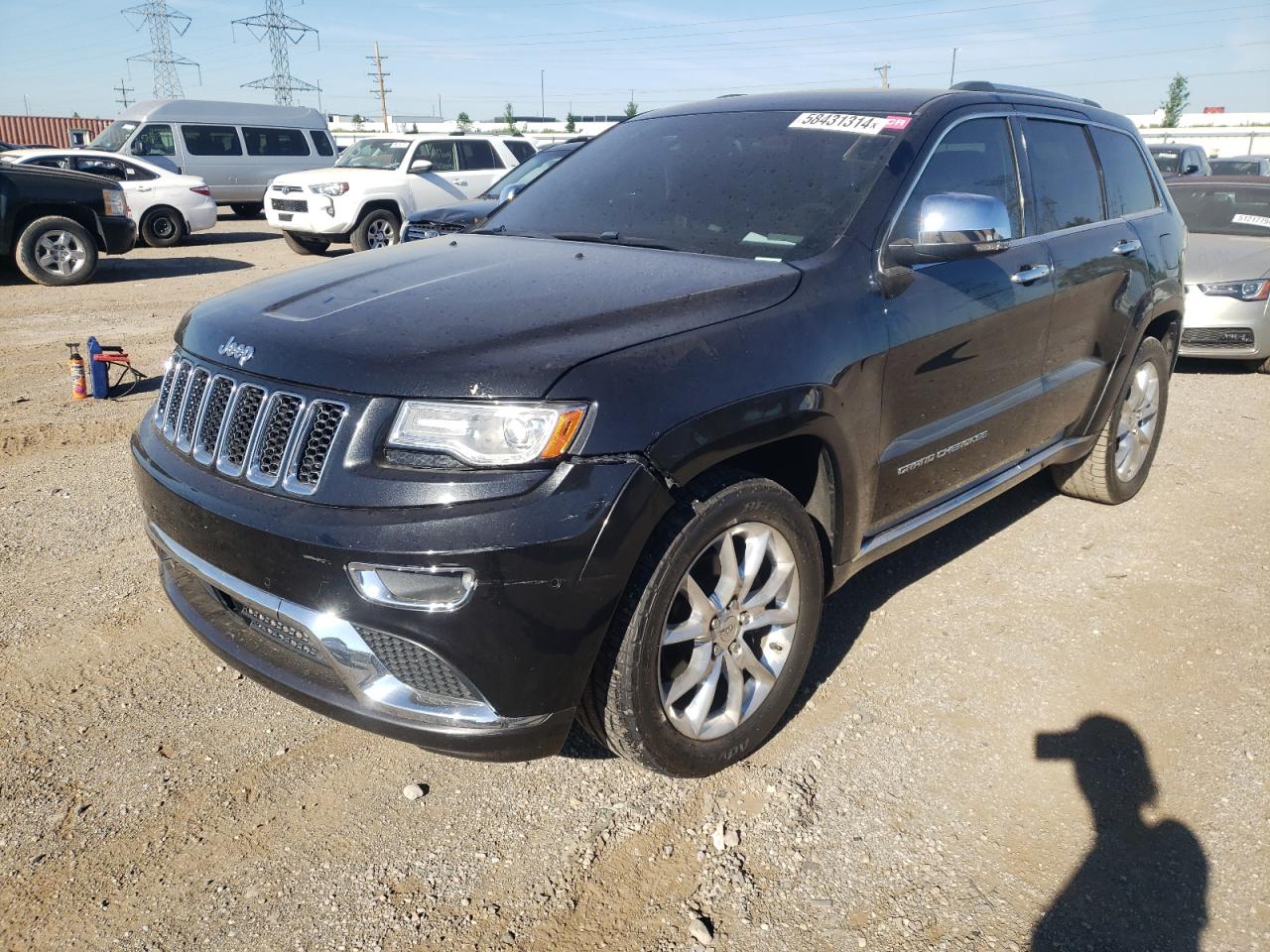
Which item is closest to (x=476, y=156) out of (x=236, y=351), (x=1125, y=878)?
(x=236, y=351)

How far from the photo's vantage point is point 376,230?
1478 centimetres

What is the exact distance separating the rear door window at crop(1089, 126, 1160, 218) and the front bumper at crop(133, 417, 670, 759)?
3.40 m

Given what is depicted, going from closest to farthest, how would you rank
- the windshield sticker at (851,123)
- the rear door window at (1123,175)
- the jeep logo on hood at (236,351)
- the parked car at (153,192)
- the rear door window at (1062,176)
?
the jeep logo on hood at (236,351)
the windshield sticker at (851,123)
the rear door window at (1062,176)
the rear door window at (1123,175)
the parked car at (153,192)

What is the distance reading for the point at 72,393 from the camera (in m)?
6.70

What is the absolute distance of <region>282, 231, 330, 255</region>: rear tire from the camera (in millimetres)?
15108

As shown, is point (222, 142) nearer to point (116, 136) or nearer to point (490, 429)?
point (116, 136)

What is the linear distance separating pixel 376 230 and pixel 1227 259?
441 inches

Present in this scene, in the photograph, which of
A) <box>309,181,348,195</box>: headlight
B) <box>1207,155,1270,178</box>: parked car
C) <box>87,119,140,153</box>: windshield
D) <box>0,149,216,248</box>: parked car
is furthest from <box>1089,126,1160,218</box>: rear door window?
<box>87,119,140,153</box>: windshield

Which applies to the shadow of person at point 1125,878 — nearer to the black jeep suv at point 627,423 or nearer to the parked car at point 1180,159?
the black jeep suv at point 627,423

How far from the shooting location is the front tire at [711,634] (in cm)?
238

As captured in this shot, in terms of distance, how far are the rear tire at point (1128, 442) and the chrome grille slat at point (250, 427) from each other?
3796 mm

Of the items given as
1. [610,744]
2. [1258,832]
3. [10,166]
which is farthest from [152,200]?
[1258,832]

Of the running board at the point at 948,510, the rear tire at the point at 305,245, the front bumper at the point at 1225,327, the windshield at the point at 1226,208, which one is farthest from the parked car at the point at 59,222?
the windshield at the point at 1226,208

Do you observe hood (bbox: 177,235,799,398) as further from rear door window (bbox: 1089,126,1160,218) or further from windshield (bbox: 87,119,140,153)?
windshield (bbox: 87,119,140,153)
